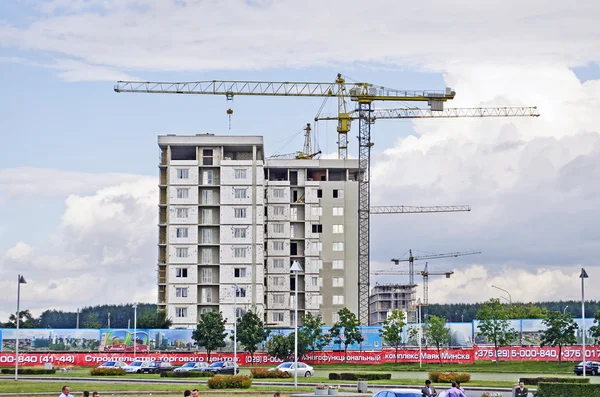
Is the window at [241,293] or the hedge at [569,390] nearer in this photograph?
the hedge at [569,390]

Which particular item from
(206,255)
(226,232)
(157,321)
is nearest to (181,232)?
(206,255)

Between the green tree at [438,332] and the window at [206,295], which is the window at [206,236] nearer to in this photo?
the window at [206,295]

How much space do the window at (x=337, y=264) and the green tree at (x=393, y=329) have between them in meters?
38.0

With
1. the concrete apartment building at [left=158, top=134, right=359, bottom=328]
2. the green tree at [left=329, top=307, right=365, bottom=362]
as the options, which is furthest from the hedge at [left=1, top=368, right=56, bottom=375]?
the concrete apartment building at [left=158, top=134, right=359, bottom=328]

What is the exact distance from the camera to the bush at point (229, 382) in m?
69.5

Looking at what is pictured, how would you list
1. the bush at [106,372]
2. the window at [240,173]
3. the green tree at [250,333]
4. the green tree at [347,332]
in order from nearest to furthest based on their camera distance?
1. the bush at [106,372]
2. the green tree at [250,333]
3. the green tree at [347,332]
4. the window at [240,173]

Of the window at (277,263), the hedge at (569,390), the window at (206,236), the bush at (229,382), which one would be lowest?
the bush at (229,382)

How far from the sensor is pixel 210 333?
133 m

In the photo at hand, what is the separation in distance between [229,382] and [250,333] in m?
61.1

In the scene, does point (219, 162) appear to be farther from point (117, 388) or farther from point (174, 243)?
point (117, 388)

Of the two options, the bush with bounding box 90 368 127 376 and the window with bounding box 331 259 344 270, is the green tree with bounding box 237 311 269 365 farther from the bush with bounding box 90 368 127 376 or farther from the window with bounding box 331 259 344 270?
the window with bounding box 331 259 344 270

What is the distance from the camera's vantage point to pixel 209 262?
16250 cm

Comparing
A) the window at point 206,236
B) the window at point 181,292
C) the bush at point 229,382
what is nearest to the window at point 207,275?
the window at point 181,292

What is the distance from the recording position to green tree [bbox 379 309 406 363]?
13375 cm
